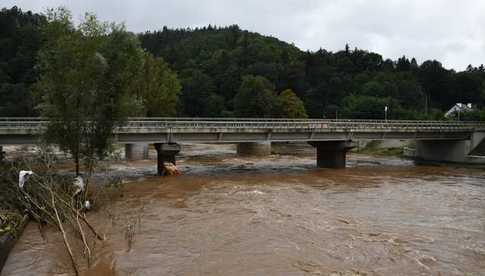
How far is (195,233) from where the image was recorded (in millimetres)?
20750

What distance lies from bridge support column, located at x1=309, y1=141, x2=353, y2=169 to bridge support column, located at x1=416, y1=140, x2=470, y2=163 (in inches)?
722

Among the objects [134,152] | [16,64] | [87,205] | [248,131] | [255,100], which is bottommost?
[87,205]

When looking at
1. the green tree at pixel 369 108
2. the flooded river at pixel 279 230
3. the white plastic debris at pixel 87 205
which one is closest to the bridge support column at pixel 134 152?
the flooded river at pixel 279 230

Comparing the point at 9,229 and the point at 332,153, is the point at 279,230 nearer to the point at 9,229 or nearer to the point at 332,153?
the point at 9,229

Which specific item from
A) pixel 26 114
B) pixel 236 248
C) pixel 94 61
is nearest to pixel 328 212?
pixel 236 248

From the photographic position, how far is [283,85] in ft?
465

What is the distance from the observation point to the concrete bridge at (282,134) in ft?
130

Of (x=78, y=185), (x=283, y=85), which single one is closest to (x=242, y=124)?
(x=78, y=185)

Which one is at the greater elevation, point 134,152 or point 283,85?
point 283,85

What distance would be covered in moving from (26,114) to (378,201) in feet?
325

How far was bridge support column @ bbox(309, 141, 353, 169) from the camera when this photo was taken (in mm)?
50250

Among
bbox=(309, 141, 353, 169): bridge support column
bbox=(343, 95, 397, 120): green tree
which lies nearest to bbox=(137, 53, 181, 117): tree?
bbox=(309, 141, 353, 169): bridge support column

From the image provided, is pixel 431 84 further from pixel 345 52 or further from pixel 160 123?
pixel 160 123

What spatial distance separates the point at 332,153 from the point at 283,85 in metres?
92.6
